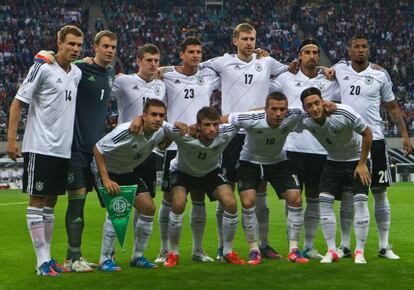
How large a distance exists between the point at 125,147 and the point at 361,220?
2.72 meters

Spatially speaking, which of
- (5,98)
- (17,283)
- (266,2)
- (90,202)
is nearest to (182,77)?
(17,283)

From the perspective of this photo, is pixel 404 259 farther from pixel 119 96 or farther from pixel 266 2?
pixel 266 2

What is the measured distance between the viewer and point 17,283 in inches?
308

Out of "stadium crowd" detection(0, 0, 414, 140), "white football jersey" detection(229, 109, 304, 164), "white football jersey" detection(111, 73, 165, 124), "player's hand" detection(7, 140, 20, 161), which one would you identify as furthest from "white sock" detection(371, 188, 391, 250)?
"stadium crowd" detection(0, 0, 414, 140)

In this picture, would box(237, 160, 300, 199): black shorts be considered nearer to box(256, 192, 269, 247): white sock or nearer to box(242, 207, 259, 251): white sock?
box(242, 207, 259, 251): white sock

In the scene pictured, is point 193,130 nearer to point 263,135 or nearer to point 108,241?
point 263,135

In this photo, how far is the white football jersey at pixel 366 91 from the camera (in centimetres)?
952

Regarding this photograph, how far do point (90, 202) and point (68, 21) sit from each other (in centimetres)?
2258

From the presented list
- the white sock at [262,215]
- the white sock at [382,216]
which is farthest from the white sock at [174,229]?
the white sock at [382,216]

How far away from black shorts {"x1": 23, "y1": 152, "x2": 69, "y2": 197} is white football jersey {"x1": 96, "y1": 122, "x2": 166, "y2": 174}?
52 cm

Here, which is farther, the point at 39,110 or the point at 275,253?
the point at 275,253

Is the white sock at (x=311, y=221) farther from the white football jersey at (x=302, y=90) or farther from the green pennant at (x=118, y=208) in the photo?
the green pennant at (x=118, y=208)

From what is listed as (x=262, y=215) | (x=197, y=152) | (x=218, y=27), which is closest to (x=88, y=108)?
(x=197, y=152)

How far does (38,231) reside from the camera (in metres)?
8.31
